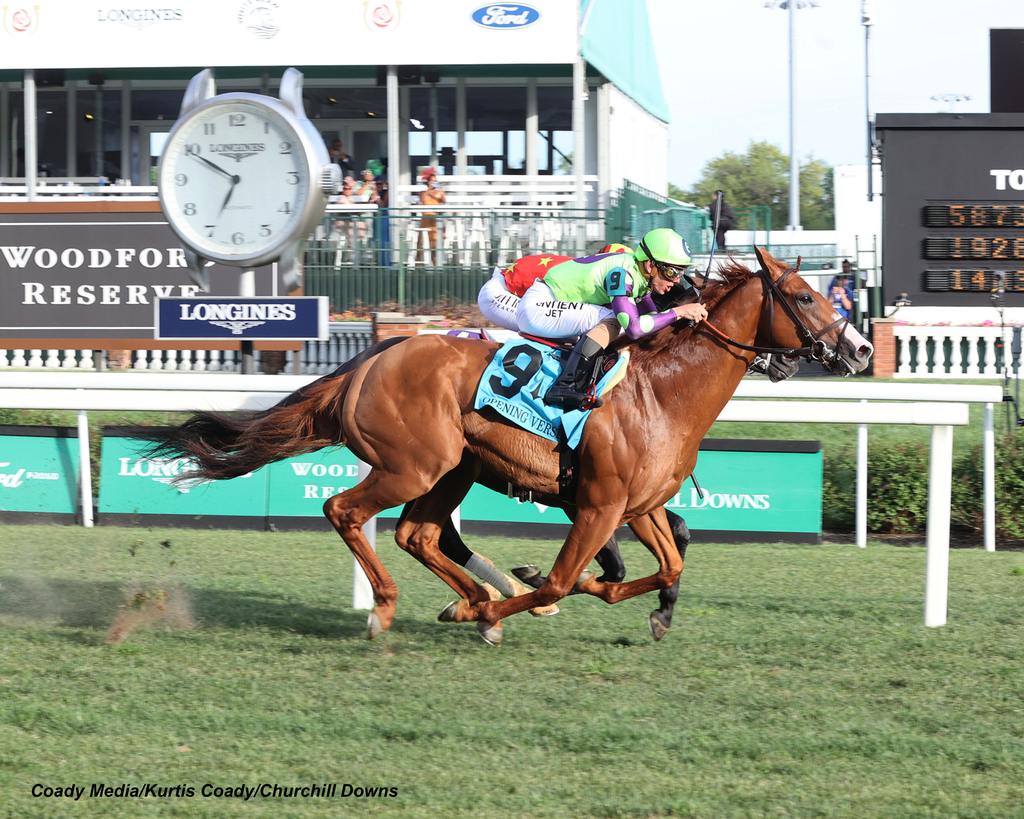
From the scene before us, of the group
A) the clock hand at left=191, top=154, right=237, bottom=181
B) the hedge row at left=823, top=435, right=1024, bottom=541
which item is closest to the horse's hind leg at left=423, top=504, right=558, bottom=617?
the clock hand at left=191, top=154, right=237, bottom=181

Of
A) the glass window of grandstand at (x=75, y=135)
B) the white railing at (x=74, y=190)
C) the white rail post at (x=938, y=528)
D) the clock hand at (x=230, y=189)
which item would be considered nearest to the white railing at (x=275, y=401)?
the white rail post at (x=938, y=528)

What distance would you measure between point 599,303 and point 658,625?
1.33m

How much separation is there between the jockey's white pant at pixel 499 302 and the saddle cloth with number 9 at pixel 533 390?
0.59 meters

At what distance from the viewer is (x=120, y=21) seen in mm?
18078

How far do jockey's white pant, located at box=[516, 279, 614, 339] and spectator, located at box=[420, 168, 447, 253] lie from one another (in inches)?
416

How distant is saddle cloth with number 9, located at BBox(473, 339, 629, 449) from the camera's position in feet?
16.4

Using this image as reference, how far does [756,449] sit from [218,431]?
3874mm

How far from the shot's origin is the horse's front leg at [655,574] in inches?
207

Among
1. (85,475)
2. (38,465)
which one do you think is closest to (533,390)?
(85,475)

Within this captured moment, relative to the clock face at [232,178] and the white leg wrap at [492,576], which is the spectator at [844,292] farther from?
the white leg wrap at [492,576]

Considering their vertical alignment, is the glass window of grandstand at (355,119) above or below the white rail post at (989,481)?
above

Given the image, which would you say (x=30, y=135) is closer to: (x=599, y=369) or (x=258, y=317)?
(x=258, y=317)

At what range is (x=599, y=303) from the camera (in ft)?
17.3

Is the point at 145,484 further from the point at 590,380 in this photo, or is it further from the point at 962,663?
the point at 962,663
